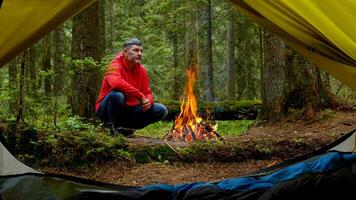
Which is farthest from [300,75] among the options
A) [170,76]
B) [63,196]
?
[170,76]

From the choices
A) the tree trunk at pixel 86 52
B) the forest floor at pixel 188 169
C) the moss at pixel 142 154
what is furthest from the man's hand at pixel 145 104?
the forest floor at pixel 188 169

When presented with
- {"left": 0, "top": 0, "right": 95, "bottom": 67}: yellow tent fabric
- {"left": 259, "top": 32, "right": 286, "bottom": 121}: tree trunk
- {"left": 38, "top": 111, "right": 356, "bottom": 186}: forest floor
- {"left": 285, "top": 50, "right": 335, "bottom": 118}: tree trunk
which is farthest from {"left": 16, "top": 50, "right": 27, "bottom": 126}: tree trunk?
{"left": 285, "top": 50, "right": 335, "bottom": 118}: tree trunk

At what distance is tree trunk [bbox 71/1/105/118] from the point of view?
6434 mm

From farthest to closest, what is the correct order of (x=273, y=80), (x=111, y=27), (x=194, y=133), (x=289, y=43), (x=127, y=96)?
(x=111, y=27)
(x=273, y=80)
(x=194, y=133)
(x=127, y=96)
(x=289, y=43)

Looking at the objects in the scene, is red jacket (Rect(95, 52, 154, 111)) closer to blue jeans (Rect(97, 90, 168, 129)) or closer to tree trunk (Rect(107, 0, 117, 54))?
blue jeans (Rect(97, 90, 168, 129))

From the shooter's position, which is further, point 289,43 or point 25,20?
point 289,43

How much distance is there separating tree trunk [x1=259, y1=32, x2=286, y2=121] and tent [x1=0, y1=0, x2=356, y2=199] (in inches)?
122

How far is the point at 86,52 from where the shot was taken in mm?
6484

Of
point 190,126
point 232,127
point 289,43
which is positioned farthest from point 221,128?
point 289,43

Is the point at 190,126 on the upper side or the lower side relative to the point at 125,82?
lower

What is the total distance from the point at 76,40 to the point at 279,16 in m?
4.00

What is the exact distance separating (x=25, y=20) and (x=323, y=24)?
6.49 feet

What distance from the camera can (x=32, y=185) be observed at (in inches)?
146

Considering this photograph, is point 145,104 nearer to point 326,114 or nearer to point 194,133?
point 194,133
